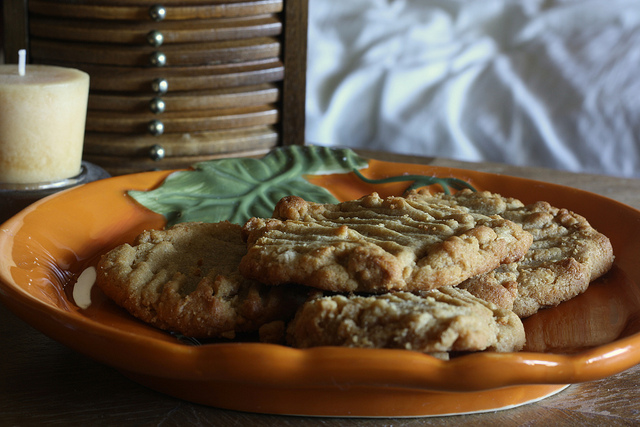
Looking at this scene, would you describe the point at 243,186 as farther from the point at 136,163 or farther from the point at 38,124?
the point at 136,163

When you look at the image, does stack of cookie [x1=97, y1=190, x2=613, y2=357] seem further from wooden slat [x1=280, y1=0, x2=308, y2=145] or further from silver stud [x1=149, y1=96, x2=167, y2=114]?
wooden slat [x1=280, y1=0, x2=308, y2=145]

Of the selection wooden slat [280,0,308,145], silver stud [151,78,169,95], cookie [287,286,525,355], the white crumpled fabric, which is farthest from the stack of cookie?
the white crumpled fabric

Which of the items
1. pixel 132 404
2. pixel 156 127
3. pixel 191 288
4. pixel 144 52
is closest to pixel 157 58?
pixel 144 52

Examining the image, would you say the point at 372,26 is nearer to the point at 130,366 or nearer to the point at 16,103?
the point at 16,103

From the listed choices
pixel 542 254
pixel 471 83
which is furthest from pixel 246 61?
pixel 542 254

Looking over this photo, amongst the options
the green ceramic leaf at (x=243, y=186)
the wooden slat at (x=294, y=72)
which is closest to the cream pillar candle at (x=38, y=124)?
the green ceramic leaf at (x=243, y=186)
